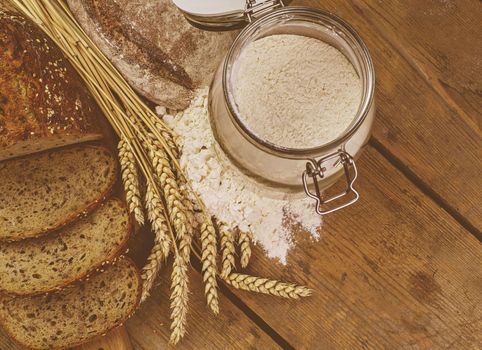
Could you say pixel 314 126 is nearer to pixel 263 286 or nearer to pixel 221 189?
pixel 221 189

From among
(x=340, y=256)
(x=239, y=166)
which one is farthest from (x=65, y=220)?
(x=340, y=256)

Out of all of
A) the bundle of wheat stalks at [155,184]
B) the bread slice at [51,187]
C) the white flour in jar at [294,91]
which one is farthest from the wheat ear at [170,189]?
the white flour in jar at [294,91]

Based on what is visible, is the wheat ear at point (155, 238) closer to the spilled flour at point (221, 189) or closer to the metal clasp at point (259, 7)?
the spilled flour at point (221, 189)

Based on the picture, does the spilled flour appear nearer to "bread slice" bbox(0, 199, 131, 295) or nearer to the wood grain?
"bread slice" bbox(0, 199, 131, 295)

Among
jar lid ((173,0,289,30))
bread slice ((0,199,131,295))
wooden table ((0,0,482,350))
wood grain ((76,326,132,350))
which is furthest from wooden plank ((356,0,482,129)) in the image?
wood grain ((76,326,132,350))

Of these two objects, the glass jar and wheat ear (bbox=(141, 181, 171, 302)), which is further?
wheat ear (bbox=(141, 181, 171, 302))

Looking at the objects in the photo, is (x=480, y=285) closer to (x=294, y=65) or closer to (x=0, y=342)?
(x=294, y=65)
